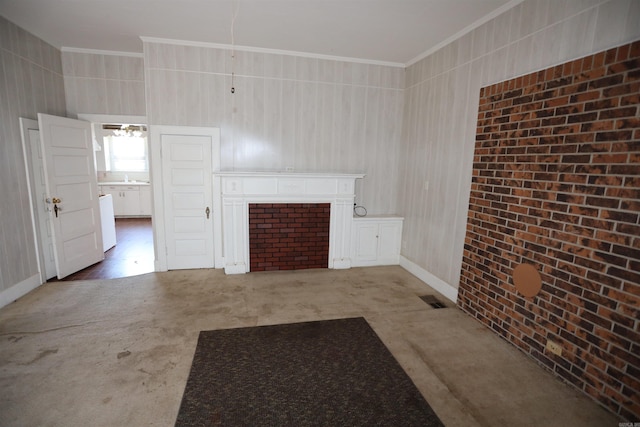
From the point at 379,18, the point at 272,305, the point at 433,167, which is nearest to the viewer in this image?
the point at 379,18

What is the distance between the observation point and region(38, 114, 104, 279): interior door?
3.71m

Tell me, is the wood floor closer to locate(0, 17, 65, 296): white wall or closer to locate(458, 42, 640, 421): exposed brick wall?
locate(0, 17, 65, 296): white wall

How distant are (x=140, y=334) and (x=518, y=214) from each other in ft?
11.4

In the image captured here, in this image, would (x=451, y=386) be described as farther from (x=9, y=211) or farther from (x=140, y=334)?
(x=9, y=211)

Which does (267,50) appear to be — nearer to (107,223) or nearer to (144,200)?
(107,223)

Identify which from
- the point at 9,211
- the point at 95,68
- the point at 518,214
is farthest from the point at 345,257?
the point at 95,68

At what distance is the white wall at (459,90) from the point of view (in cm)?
219

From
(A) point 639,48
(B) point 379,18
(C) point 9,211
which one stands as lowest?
(C) point 9,211

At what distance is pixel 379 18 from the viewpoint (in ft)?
10.3

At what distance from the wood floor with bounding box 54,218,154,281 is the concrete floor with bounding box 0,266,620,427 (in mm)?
329

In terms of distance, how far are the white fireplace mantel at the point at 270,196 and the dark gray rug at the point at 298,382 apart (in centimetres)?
159

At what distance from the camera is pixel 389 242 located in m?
4.71

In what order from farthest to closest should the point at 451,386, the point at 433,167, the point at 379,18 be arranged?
the point at 433,167
the point at 379,18
the point at 451,386

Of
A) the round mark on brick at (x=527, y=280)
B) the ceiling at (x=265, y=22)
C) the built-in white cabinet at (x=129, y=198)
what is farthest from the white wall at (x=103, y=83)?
the round mark on brick at (x=527, y=280)
